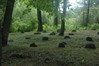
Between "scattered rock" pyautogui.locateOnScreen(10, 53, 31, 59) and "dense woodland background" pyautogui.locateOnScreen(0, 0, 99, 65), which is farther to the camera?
Answer: "dense woodland background" pyautogui.locateOnScreen(0, 0, 99, 65)

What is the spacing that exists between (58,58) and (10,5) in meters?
5.37

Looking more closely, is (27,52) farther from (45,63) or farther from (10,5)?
(10,5)

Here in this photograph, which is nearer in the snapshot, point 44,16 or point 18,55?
point 18,55

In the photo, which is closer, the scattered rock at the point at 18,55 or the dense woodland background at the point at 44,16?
the scattered rock at the point at 18,55

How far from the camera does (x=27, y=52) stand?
14.1 m

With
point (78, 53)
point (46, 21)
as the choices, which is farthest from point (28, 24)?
point (78, 53)

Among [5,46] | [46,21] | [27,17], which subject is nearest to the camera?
[5,46]

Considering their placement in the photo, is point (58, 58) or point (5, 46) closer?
point (58, 58)

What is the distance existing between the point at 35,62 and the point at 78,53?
3079mm

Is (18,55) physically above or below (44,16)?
below

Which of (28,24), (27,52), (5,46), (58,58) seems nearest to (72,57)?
(58,58)

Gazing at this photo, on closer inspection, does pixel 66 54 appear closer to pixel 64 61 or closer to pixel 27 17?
pixel 64 61

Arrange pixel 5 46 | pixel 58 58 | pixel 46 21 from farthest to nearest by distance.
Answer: pixel 46 21
pixel 5 46
pixel 58 58

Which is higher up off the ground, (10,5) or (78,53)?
(10,5)
